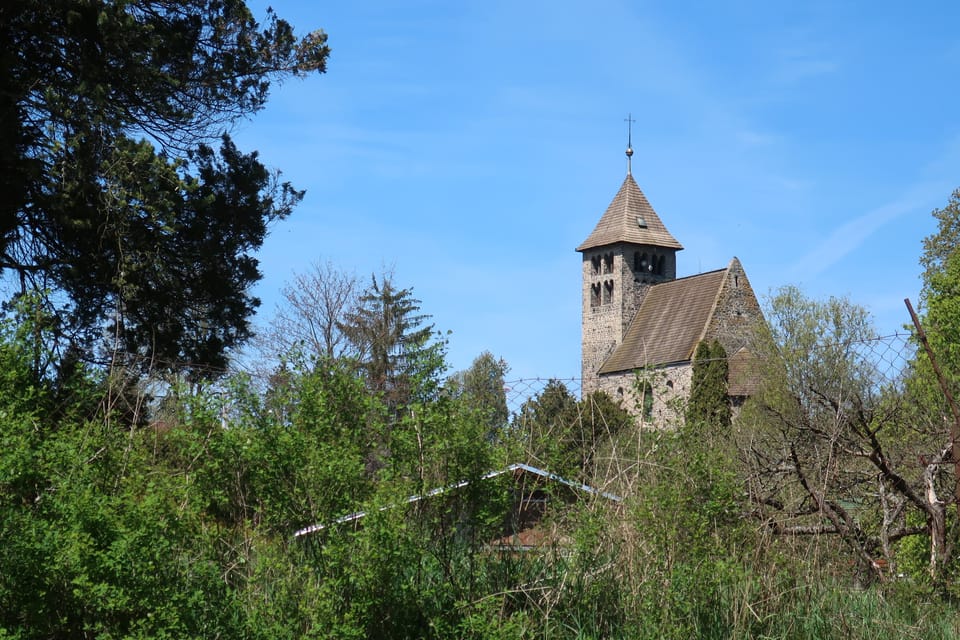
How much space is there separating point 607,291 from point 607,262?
5.17ft

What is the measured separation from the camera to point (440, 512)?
5.36 m

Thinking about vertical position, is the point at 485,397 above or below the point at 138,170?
below

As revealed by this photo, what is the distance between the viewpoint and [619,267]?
50.4 meters

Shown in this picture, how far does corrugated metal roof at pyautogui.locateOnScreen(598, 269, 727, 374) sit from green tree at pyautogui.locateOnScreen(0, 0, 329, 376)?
101 ft

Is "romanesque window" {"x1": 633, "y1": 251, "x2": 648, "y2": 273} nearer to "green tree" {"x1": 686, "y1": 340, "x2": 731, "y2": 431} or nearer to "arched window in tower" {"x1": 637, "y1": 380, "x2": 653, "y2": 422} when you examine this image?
"green tree" {"x1": 686, "y1": 340, "x2": 731, "y2": 431}

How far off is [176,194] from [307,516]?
28.2 ft

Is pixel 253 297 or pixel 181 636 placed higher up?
pixel 253 297

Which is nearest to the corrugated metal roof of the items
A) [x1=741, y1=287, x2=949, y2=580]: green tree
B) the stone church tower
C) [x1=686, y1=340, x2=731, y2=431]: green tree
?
the stone church tower

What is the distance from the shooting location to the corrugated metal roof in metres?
44.5

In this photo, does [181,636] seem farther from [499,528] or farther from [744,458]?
[744,458]

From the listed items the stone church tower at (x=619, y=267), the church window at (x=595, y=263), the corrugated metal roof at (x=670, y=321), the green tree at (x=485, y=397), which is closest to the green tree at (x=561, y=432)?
the green tree at (x=485, y=397)

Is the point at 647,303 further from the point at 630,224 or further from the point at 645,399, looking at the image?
the point at 645,399

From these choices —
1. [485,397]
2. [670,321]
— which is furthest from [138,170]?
[670,321]

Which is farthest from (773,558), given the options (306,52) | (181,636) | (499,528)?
(306,52)
